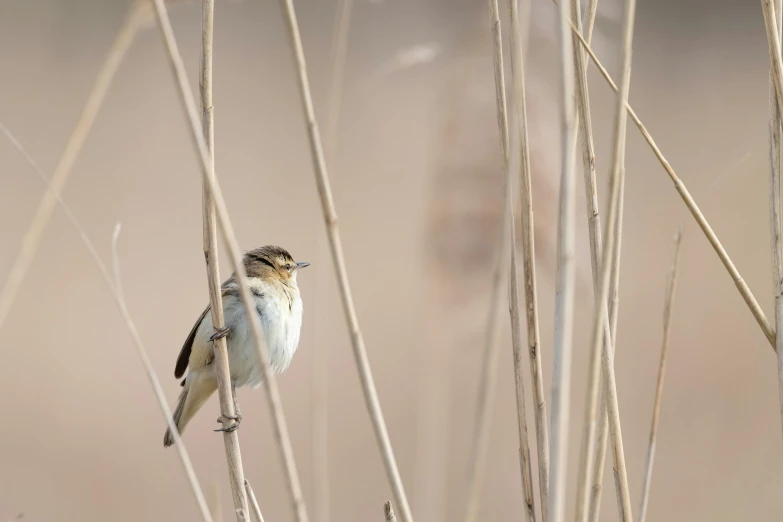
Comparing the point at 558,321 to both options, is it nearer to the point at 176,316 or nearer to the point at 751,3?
the point at 176,316

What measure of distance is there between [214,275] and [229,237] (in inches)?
18.8

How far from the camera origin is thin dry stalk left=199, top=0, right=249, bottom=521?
4.78 ft

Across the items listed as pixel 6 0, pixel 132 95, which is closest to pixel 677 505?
pixel 132 95

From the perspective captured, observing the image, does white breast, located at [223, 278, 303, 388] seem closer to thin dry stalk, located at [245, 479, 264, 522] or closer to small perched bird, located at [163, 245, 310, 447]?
small perched bird, located at [163, 245, 310, 447]

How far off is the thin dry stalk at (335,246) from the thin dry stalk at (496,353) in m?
0.21

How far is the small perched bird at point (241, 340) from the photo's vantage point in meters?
2.55

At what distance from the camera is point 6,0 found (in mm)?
8367

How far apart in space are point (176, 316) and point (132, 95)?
236 cm

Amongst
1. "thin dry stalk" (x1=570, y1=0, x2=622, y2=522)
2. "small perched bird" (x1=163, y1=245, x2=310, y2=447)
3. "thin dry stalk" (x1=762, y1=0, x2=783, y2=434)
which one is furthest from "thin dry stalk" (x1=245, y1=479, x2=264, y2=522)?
"thin dry stalk" (x1=762, y1=0, x2=783, y2=434)

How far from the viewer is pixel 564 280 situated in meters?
1.20

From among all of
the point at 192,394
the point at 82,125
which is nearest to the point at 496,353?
the point at 82,125

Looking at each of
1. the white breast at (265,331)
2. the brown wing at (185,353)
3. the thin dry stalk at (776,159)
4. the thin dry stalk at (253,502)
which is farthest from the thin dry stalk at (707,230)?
the brown wing at (185,353)

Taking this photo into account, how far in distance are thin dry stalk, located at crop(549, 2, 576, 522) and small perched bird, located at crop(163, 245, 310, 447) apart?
1.46 meters

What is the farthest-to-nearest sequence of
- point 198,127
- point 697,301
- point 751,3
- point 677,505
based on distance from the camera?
1. point 751,3
2. point 697,301
3. point 677,505
4. point 198,127
